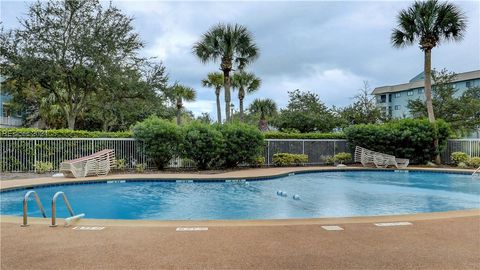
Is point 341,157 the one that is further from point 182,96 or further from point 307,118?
point 182,96

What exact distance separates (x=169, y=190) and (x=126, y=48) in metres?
12.2

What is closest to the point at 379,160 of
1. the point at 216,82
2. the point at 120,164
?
the point at 120,164

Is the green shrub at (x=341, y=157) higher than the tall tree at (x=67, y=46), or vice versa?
the tall tree at (x=67, y=46)

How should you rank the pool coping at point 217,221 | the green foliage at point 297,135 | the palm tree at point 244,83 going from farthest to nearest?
the palm tree at point 244,83 < the green foliage at point 297,135 < the pool coping at point 217,221

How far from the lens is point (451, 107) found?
28844 mm

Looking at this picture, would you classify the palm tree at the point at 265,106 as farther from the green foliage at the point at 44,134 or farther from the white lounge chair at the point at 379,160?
the green foliage at the point at 44,134

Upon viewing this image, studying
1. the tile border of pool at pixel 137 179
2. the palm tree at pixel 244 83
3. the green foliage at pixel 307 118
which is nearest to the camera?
the tile border of pool at pixel 137 179

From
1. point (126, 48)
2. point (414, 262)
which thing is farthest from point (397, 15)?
point (414, 262)

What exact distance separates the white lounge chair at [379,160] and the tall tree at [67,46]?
13599 mm

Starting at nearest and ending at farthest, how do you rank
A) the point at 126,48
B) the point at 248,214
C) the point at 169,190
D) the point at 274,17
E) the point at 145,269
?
the point at 145,269, the point at 248,214, the point at 169,190, the point at 274,17, the point at 126,48

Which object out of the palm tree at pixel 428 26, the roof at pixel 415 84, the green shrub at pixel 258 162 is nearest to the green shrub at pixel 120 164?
the green shrub at pixel 258 162

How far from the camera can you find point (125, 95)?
21.0 m

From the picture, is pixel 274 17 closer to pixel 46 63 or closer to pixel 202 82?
pixel 46 63

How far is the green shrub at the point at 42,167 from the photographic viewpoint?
1352cm
